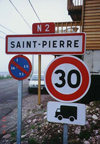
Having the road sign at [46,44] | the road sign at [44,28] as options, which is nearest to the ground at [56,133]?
the road sign at [46,44]

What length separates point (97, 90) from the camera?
245 inches

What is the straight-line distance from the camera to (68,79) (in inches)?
64.7

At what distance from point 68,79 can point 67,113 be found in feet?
1.30

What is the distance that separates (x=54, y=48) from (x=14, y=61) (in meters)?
0.72

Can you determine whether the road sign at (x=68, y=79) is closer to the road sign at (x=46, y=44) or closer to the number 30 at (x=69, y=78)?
the number 30 at (x=69, y=78)

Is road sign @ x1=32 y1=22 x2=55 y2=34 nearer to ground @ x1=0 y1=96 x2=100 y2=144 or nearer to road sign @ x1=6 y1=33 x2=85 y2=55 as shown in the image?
road sign @ x1=6 y1=33 x2=85 y2=55

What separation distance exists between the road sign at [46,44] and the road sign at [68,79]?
0.23 meters

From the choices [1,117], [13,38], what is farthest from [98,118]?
[1,117]

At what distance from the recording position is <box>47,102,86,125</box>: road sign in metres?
1.59

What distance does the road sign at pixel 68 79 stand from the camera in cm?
159

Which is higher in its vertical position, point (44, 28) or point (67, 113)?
point (44, 28)

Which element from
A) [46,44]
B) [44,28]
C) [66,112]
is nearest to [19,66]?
[46,44]

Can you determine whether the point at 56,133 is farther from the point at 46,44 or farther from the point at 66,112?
the point at 46,44

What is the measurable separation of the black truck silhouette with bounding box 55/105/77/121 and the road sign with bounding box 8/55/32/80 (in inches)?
33.1
